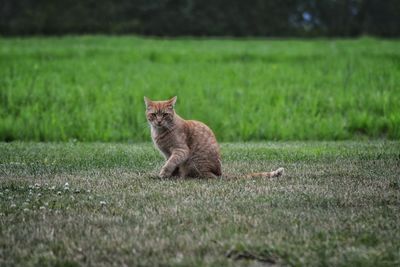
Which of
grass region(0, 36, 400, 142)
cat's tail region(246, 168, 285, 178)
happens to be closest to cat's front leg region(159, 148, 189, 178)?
cat's tail region(246, 168, 285, 178)

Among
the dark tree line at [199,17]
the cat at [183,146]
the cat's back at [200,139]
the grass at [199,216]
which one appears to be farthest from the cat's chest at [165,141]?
the dark tree line at [199,17]

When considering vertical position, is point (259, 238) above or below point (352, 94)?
above

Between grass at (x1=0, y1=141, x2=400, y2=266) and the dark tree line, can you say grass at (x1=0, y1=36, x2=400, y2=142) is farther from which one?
the dark tree line

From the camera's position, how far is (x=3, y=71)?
1966cm

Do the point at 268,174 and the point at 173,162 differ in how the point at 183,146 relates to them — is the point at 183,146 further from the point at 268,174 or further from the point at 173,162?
the point at 268,174

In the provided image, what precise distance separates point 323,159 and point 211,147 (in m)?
2.38

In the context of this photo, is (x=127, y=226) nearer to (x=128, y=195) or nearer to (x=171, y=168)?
(x=128, y=195)

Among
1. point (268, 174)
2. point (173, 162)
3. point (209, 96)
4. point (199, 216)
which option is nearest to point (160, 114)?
point (173, 162)

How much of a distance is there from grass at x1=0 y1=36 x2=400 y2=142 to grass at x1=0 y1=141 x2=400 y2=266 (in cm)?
Result: 549

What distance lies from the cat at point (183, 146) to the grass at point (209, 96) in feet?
19.9

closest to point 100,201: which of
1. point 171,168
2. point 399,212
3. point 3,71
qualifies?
point 171,168

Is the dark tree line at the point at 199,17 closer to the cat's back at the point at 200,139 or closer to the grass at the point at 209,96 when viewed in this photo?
the grass at the point at 209,96

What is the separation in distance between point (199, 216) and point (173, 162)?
2.18 m

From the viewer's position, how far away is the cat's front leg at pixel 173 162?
25.7 ft
